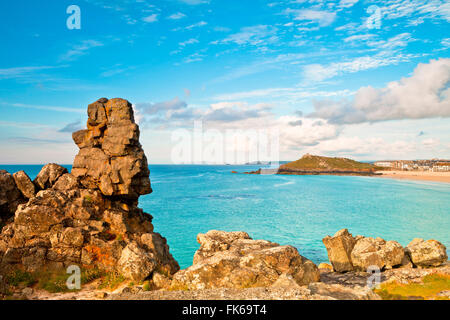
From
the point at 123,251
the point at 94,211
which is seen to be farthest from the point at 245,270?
the point at 94,211

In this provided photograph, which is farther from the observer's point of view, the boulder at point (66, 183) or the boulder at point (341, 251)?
the boulder at point (341, 251)

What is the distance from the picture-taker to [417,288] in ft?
50.1

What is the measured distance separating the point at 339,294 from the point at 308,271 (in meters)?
6.11

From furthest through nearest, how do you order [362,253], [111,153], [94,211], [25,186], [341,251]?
1. [341,251]
2. [362,253]
3. [111,153]
4. [25,186]
5. [94,211]

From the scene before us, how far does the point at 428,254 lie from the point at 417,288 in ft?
25.7

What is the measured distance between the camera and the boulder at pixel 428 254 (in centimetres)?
2103

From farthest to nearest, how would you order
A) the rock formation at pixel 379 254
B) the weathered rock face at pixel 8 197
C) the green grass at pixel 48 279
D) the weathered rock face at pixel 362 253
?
the weathered rock face at pixel 362 253 → the rock formation at pixel 379 254 → the weathered rock face at pixel 8 197 → the green grass at pixel 48 279

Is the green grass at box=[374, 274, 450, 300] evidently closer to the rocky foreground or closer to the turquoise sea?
the rocky foreground

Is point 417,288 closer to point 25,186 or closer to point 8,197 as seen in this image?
point 25,186

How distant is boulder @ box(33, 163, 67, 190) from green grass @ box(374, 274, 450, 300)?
22628 millimetres

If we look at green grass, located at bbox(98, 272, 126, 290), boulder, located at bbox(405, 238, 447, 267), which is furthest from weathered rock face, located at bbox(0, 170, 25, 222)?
boulder, located at bbox(405, 238, 447, 267)

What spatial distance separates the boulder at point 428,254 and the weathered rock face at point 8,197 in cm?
2977

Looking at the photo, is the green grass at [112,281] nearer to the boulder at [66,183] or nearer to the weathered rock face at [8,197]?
the boulder at [66,183]

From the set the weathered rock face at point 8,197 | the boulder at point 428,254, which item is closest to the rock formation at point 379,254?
the boulder at point 428,254
